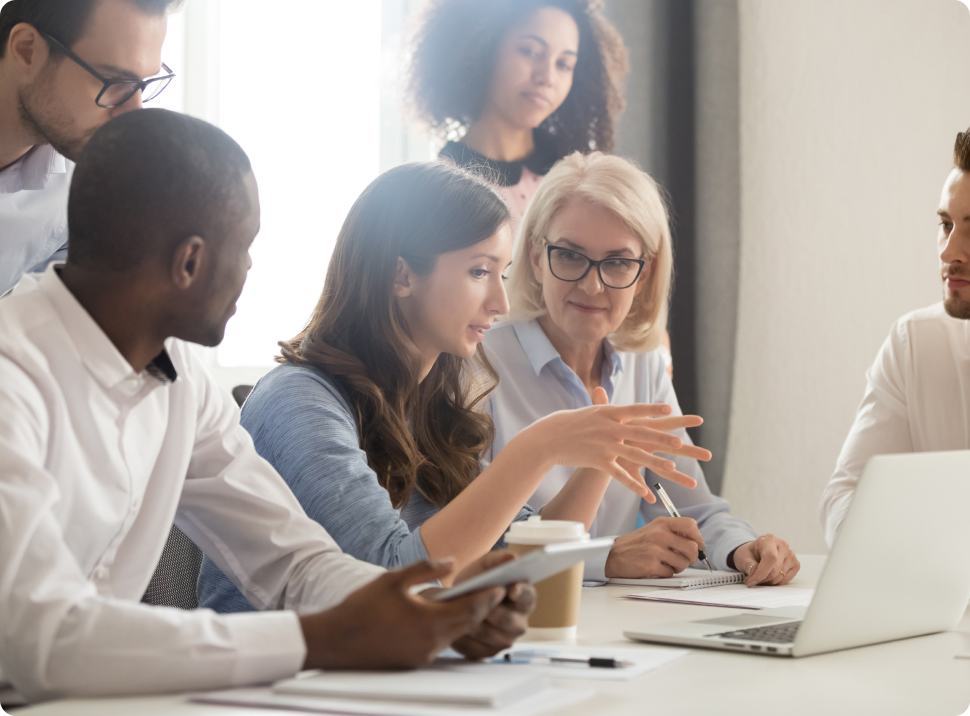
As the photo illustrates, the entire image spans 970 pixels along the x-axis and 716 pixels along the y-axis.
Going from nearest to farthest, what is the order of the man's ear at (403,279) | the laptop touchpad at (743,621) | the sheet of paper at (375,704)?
the sheet of paper at (375,704), the laptop touchpad at (743,621), the man's ear at (403,279)

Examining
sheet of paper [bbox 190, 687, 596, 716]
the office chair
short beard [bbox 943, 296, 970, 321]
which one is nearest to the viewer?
sheet of paper [bbox 190, 687, 596, 716]

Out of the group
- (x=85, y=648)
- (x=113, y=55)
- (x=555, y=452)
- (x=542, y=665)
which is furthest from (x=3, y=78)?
(x=542, y=665)

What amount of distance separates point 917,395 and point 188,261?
158cm

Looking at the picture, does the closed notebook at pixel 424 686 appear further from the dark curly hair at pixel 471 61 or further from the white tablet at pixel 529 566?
the dark curly hair at pixel 471 61

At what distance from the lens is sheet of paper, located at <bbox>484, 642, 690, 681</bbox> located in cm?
80

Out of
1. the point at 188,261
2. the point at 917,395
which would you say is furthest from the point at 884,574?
the point at 917,395

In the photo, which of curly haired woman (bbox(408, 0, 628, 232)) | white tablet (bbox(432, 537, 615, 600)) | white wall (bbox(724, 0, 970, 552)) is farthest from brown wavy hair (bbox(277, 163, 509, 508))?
white wall (bbox(724, 0, 970, 552))

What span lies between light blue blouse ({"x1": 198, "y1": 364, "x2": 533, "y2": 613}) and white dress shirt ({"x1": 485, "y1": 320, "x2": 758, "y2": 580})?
615mm

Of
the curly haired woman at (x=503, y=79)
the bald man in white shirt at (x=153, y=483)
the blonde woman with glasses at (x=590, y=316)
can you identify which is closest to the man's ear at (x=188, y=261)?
the bald man in white shirt at (x=153, y=483)

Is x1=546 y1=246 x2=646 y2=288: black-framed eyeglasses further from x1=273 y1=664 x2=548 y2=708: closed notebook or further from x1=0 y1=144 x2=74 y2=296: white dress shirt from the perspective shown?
x1=273 y1=664 x2=548 y2=708: closed notebook

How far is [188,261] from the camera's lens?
88 cm

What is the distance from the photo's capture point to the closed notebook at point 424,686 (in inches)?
26.4

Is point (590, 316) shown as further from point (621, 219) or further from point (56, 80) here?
point (56, 80)

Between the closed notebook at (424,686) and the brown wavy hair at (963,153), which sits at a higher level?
the brown wavy hair at (963,153)
